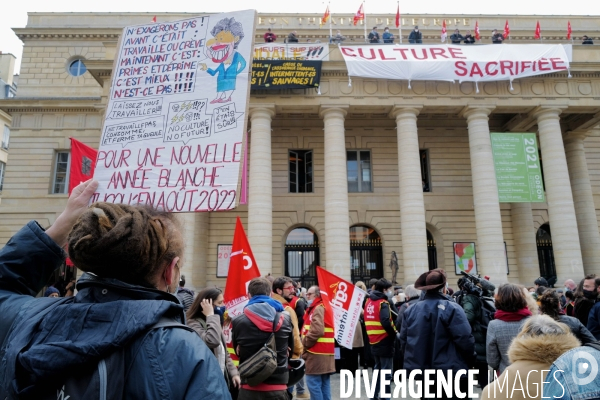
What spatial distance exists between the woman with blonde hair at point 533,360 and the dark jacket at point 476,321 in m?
3.46

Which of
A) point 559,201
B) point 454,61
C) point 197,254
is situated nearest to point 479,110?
point 454,61

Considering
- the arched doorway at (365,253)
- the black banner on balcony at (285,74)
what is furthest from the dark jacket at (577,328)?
the arched doorway at (365,253)

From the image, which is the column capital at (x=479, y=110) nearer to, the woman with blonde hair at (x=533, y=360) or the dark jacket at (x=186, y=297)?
the dark jacket at (x=186, y=297)

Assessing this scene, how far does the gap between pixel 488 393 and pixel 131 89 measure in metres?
4.73

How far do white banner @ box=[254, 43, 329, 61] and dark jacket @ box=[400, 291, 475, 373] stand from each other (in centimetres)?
1651

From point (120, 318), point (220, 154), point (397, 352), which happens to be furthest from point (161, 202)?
point (397, 352)

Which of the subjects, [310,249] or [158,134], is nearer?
[158,134]

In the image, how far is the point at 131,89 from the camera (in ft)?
16.9

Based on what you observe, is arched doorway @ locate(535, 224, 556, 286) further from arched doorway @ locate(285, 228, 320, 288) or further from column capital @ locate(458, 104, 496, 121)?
arched doorway @ locate(285, 228, 320, 288)

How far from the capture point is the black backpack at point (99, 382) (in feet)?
3.96

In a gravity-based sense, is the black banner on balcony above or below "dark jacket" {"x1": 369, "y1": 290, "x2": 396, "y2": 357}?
above

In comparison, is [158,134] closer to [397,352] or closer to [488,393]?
Result: [488,393]

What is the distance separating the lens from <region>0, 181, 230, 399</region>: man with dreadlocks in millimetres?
1224

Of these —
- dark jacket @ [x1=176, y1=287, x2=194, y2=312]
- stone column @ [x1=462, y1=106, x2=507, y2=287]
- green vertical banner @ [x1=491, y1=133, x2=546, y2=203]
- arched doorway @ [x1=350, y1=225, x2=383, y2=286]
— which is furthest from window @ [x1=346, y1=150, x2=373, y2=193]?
dark jacket @ [x1=176, y1=287, x2=194, y2=312]
